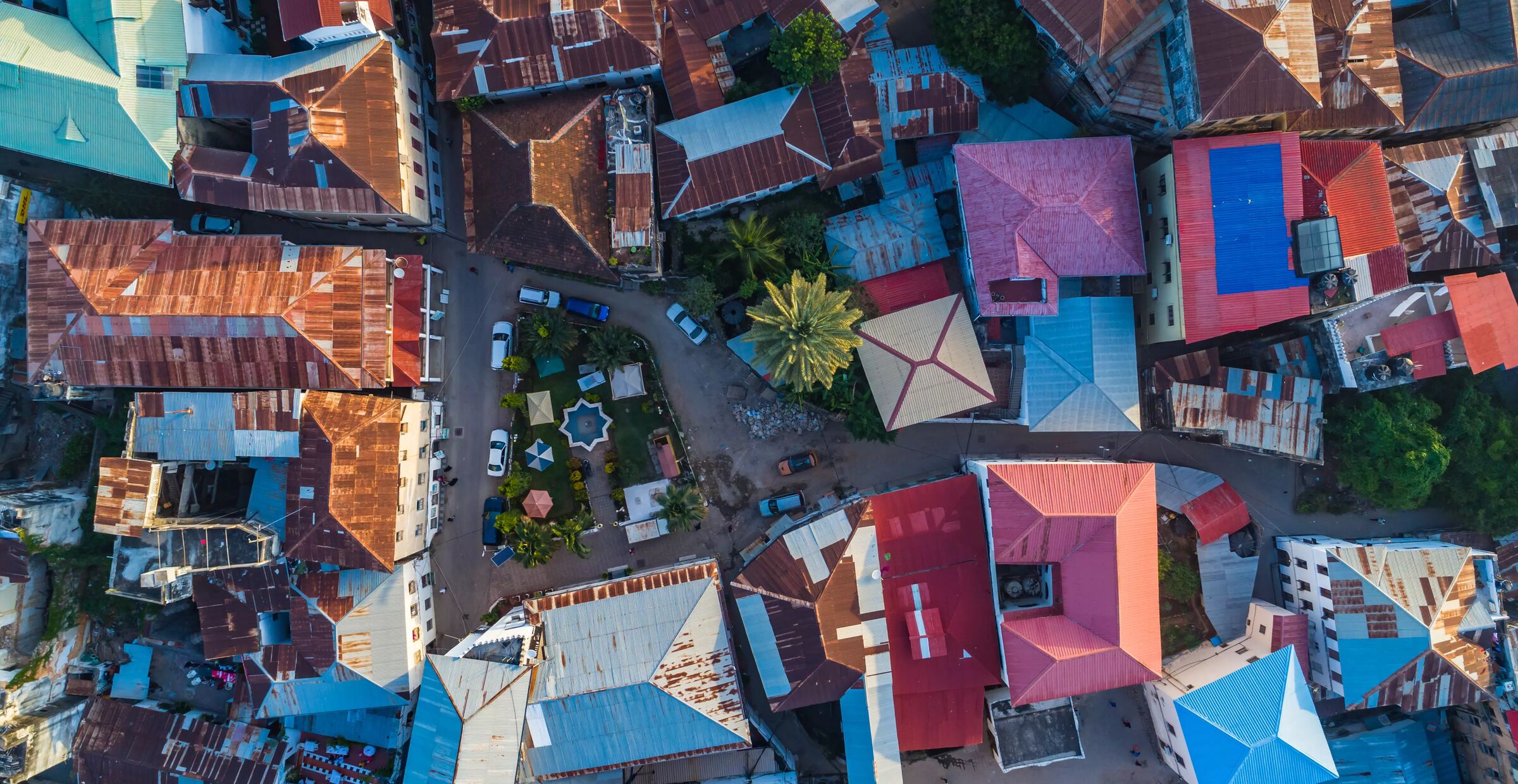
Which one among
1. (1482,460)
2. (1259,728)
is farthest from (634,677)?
(1482,460)

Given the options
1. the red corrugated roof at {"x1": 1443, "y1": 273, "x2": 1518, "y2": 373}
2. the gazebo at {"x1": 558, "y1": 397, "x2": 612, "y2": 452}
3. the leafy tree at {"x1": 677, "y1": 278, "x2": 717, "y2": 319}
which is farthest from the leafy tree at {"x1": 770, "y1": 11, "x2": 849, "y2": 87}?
the red corrugated roof at {"x1": 1443, "y1": 273, "x2": 1518, "y2": 373}

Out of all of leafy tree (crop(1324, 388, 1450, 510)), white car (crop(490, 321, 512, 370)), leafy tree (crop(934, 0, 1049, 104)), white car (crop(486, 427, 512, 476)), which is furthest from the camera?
white car (crop(486, 427, 512, 476))

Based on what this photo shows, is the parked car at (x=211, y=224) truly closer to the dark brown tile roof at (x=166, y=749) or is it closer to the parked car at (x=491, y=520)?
the parked car at (x=491, y=520)

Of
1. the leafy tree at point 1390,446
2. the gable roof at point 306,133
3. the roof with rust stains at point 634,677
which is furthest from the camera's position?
the roof with rust stains at point 634,677

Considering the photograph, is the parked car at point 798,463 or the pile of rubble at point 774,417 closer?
the parked car at point 798,463

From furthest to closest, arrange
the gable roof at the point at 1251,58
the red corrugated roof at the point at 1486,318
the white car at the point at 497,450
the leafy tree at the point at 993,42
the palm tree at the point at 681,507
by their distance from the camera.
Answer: the white car at the point at 497,450, the palm tree at the point at 681,507, the red corrugated roof at the point at 1486,318, the leafy tree at the point at 993,42, the gable roof at the point at 1251,58

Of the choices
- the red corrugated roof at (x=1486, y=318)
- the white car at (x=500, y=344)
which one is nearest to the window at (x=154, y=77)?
the white car at (x=500, y=344)

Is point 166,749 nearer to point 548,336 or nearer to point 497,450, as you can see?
point 497,450

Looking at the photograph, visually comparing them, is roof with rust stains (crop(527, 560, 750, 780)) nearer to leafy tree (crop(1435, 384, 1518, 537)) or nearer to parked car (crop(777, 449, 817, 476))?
parked car (crop(777, 449, 817, 476))
